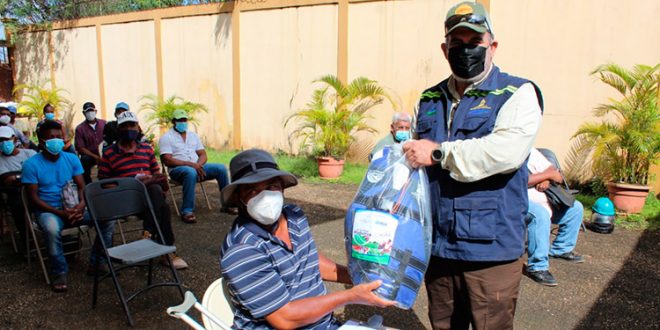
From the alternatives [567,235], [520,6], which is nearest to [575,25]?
[520,6]

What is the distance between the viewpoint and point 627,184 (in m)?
6.03

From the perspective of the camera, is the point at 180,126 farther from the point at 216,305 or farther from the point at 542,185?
the point at 216,305

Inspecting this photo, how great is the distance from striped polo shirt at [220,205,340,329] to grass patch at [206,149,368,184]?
19.0ft

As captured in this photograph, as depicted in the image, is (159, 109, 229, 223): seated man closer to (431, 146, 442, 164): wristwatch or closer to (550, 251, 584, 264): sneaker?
(550, 251, 584, 264): sneaker

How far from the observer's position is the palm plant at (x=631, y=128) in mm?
5902

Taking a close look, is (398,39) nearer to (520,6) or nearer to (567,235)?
(520,6)

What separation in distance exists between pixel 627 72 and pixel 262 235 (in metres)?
6.18

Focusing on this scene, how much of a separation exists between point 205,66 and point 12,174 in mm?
7123

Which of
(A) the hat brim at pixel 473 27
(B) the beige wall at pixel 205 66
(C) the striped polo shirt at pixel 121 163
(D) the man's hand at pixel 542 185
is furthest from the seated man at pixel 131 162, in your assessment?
(B) the beige wall at pixel 205 66

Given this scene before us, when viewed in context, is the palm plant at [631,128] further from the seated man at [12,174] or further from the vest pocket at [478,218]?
the seated man at [12,174]

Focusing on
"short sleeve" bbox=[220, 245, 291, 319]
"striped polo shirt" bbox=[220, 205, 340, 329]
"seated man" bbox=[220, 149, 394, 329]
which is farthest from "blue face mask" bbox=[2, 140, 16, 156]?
"short sleeve" bbox=[220, 245, 291, 319]

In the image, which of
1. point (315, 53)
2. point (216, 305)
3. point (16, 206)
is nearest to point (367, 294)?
point (216, 305)

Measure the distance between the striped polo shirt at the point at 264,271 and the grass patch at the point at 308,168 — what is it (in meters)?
5.80

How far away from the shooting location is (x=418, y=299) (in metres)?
3.73
